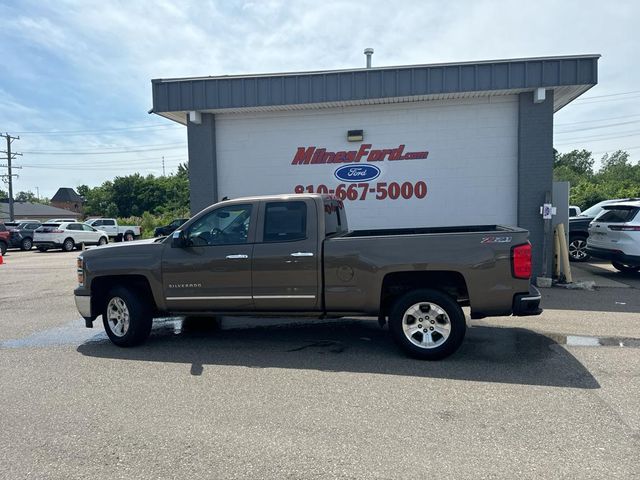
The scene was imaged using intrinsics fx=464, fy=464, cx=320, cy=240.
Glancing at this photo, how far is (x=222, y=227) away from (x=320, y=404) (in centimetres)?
273

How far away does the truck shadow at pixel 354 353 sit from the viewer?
4898 millimetres

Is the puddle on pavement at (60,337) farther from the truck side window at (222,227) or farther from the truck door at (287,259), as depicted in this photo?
the truck door at (287,259)

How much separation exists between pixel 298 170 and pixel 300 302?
230 inches

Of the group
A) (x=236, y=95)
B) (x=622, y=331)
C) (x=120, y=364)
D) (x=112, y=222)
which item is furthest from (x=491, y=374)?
(x=112, y=222)

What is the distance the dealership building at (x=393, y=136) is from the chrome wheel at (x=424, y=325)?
5.47 meters

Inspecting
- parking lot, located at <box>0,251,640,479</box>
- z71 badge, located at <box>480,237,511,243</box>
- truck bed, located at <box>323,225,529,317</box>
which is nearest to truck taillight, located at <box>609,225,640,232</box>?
parking lot, located at <box>0,251,640,479</box>

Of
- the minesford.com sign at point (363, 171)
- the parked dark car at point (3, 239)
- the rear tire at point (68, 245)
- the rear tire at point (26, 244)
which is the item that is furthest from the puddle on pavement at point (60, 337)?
the rear tire at point (26, 244)

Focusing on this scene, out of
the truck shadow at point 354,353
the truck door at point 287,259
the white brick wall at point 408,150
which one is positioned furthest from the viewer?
the white brick wall at point 408,150

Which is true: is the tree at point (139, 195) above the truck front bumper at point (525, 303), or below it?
above

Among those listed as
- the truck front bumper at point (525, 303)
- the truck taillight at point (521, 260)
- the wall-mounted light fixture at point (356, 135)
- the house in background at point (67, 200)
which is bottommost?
the truck front bumper at point (525, 303)

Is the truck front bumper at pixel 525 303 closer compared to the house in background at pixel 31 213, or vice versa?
the truck front bumper at pixel 525 303

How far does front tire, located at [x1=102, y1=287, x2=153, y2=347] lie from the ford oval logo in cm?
584

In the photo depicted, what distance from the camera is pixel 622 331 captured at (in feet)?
21.3

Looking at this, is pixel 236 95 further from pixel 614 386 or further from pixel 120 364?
pixel 614 386
